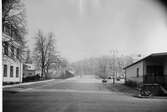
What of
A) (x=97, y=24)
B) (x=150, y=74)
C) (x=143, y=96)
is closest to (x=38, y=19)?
(x=97, y=24)

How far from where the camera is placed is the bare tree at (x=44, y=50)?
27.2 feet

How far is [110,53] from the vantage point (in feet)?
27.9

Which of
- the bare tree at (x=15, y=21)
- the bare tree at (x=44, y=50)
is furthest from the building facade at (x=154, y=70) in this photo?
the bare tree at (x=15, y=21)

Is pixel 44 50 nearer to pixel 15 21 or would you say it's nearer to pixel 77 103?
pixel 77 103

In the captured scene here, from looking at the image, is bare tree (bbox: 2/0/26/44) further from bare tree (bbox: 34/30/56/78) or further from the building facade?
the building facade

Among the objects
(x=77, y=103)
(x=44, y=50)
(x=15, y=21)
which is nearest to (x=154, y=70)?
(x=77, y=103)

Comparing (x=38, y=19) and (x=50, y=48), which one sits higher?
(x=38, y=19)

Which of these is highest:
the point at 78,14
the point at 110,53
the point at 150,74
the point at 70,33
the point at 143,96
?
the point at 78,14

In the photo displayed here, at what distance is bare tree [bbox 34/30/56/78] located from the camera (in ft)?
27.2

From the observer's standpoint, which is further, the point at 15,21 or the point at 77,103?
the point at 15,21

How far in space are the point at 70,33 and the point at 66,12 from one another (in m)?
0.72

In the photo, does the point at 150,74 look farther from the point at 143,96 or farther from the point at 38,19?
the point at 38,19

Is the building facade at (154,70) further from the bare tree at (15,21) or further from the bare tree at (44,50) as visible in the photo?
the bare tree at (15,21)

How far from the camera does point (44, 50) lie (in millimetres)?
9086
